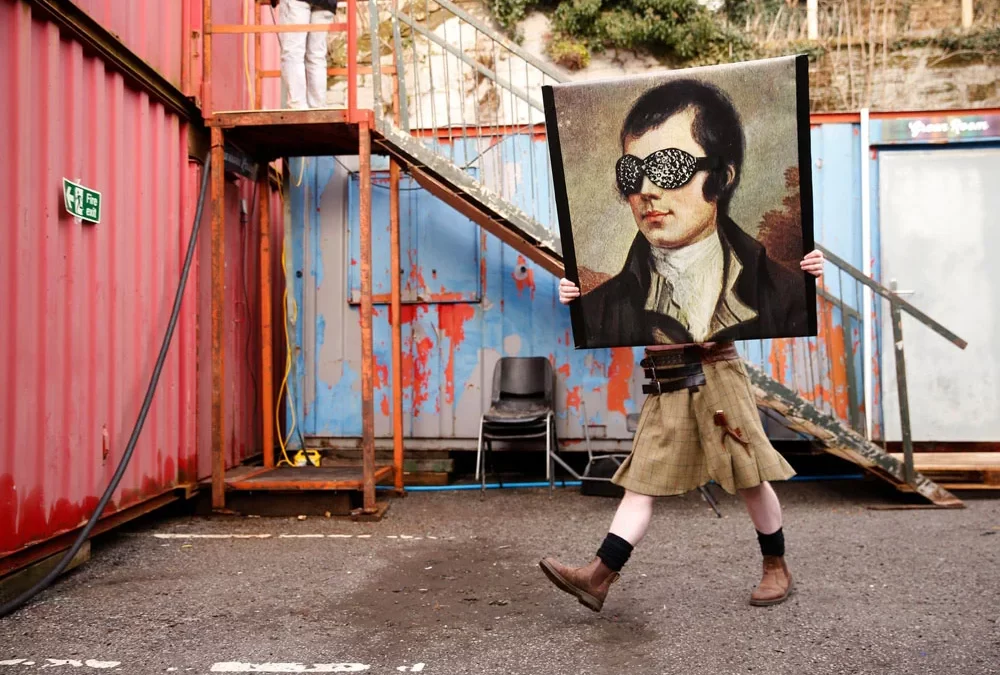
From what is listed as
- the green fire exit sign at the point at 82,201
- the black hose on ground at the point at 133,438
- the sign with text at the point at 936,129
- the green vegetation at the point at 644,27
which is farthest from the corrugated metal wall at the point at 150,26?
the green vegetation at the point at 644,27

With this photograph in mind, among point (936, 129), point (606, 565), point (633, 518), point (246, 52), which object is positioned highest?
point (246, 52)

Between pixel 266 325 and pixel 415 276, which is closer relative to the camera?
pixel 266 325

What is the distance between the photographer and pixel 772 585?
3455 millimetres

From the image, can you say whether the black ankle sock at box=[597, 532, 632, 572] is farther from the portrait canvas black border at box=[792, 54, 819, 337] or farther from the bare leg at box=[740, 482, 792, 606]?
the portrait canvas black border at box=[792, 54, 819, 337]

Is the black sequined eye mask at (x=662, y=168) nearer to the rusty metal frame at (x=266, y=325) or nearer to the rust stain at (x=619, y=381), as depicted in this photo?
the rust stain at (x=619, y=381)

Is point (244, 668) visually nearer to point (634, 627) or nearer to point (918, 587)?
point (634, 627)

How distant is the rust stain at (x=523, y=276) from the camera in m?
6.95

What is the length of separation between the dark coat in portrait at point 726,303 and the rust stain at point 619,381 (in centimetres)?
360

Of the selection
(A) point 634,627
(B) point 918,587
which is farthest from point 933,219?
(A) point 634,627

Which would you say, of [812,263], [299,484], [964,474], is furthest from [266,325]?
[964,474]

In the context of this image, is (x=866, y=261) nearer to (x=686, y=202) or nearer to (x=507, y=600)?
(x=686, y=202)

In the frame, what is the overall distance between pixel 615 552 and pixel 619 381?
12.4 ft

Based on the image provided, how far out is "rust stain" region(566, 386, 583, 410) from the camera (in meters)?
6.89

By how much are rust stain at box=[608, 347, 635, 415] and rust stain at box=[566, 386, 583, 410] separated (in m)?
0.26
